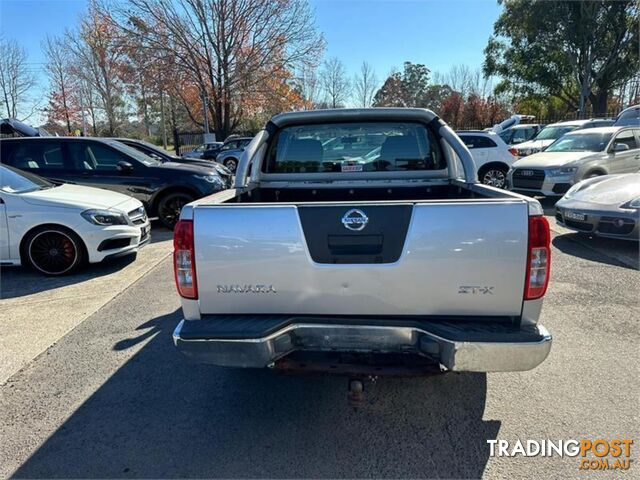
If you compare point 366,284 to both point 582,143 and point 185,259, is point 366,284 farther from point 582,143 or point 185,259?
point 582,143

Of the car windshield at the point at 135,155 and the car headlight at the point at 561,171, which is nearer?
the car windshield at the point at 135,155

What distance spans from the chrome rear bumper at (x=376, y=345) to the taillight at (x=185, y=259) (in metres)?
0.20

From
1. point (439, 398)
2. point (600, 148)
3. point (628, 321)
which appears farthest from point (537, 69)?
point (439, 398)

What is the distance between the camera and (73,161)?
7.86 meters

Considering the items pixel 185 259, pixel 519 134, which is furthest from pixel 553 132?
pixel 185 259

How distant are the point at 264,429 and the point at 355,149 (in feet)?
7.86

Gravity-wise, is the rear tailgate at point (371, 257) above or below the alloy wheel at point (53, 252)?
above

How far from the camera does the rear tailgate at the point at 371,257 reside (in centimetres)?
214

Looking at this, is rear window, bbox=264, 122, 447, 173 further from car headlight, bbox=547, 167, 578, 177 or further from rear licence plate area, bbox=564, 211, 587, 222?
car headlight, bbox=547, 167, 578, 177

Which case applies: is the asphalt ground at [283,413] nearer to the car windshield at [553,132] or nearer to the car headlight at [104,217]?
the car headlight at [104,217]

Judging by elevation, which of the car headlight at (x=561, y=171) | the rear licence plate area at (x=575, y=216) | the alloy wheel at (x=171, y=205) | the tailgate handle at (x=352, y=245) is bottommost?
the rear licence plate area at (x=575, y=216)

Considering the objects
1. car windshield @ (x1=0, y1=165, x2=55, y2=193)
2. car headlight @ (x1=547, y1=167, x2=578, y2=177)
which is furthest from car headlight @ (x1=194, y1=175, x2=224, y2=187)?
car headlight @ (x1=547, y1=167, x2=578, y2=177)

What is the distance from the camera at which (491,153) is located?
11820 mm

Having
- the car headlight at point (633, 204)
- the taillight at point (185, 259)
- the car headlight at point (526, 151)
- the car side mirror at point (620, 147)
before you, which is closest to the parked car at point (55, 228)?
the taillight at point (185, 259)
